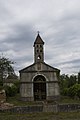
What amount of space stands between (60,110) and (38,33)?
20.4 m

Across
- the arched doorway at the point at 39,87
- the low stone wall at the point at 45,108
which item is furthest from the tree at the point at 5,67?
the low stone wall at the point at 45,108

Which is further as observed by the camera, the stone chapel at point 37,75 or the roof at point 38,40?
the roof at point 38,40

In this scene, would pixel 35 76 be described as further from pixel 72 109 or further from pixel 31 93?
pixel 72 109

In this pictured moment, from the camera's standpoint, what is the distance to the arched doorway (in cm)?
3816

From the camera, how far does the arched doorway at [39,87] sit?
125 ft

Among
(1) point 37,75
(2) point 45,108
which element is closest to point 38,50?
(1) point 37,75

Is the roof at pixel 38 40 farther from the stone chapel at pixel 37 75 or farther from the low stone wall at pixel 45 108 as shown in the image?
the low stone wall at pixel 45 108

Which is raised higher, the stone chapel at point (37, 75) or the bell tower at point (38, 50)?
the bell tower at point (38, 50)

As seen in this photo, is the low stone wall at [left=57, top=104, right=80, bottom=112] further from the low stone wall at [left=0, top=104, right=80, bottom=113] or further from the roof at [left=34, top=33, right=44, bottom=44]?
the roof at [left=34, top=33, right=44, bottom=44]

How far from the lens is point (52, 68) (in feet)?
122

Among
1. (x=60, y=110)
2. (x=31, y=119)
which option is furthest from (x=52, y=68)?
(x=31, y=119)

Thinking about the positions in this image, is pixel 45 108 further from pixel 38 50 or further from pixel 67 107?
pixel 38 50

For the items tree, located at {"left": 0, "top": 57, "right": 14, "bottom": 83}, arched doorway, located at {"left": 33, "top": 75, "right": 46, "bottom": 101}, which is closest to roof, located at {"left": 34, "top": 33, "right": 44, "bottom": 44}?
arched doorway, located at {"left": 33, "top": 75, "right": 46, "bottom": 101}

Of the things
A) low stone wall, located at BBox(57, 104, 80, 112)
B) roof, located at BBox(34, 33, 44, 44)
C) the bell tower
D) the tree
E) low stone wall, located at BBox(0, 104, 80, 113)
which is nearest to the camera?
low stone wall, located at BBox(0, 104, 80, 113)
